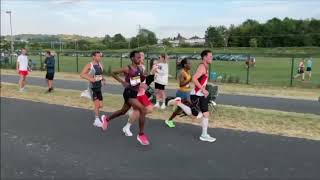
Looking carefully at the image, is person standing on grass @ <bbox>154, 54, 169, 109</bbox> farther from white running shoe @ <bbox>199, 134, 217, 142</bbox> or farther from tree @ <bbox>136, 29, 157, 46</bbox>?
tree @ <bbox>136, 29, 157, 46</bbox>

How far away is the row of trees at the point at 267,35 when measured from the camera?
59031 mm

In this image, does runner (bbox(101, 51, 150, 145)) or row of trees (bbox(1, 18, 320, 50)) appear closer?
runner (bbox(101, 51, 150, 145))

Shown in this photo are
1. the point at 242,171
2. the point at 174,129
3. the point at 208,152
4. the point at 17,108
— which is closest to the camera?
the point at 242,171

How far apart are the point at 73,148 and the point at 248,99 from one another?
945 centimetres

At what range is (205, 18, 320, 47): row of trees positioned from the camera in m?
59.0

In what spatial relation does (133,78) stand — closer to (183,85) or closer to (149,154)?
(149,154)

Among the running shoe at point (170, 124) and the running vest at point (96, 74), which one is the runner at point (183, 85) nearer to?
the running shoe at point (170, 124)

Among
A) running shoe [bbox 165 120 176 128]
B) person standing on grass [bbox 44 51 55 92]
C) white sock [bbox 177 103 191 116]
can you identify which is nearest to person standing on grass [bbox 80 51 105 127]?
running shoe [bbox 165 120 176 128]

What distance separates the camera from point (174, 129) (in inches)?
376

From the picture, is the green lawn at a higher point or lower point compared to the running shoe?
lower

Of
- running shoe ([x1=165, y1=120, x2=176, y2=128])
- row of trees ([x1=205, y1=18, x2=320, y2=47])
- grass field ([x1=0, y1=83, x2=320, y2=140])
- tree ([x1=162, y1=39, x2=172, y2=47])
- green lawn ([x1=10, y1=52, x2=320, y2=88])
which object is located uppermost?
row of trees ([x1=205, y1=18, x2=320, y2=47])

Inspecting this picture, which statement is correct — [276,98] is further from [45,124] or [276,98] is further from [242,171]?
[242,171]

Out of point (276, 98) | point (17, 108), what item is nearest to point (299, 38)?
point (276, 98)

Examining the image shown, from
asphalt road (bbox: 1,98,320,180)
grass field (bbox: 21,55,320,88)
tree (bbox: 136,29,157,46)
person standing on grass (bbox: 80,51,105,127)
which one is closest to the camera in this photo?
asphalt road (bbox: 1,98,320,180)
